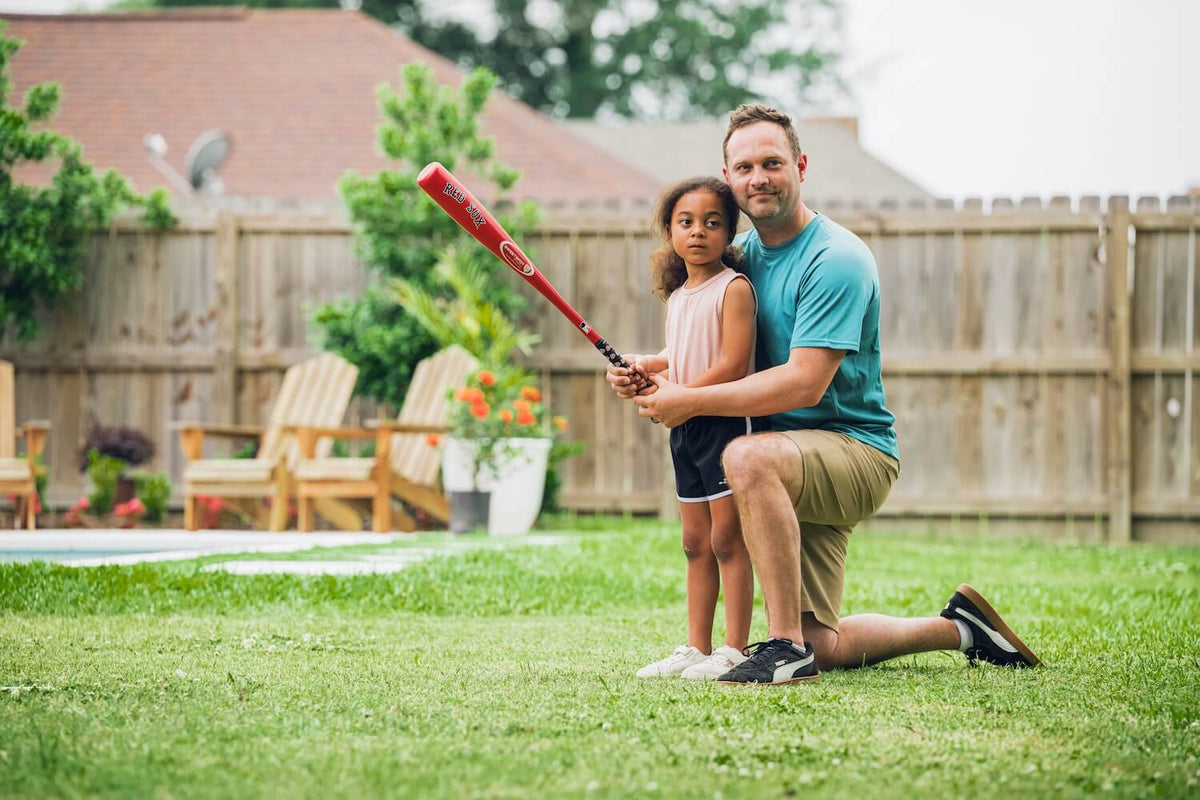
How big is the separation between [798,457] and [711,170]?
13848 mm

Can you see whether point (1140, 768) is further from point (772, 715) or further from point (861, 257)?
point (861, 257)

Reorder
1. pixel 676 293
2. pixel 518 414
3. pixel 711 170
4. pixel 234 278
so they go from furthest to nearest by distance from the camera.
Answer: pixel 711 170, pixel 234 278, pixel 518 414, pixel 676 293

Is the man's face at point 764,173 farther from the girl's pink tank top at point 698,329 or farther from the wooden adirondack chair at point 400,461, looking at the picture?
the wooden adirondack chair at point 400,461

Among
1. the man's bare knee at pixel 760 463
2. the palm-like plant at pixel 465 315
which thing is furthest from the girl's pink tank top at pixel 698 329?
the palm-like plant at pixel 465 315

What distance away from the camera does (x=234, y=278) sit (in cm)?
911

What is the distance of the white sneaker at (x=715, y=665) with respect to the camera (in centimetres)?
318

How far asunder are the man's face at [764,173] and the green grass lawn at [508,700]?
1148mm

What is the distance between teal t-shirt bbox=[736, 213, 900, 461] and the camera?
3.22 metres

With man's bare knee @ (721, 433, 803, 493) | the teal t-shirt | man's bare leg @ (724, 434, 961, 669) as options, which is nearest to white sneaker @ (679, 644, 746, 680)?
man's bare leg @ (724, 434, 961, 669)

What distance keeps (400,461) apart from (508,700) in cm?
580

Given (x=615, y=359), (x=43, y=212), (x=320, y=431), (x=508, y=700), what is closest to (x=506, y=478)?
(x=320, y=431)

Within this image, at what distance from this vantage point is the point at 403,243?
8922 mm

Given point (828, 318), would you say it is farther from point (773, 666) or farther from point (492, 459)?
point (492, 459)

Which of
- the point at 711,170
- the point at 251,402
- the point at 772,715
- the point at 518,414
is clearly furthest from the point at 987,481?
the point at 711,170
